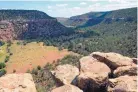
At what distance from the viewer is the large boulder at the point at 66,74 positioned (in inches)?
1160

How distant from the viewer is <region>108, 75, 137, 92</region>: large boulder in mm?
21812

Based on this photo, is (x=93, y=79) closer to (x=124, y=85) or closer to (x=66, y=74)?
(x=124, y=85)

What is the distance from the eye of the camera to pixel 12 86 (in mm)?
21797

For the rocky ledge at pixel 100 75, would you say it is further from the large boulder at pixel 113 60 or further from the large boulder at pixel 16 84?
the large boulder at pixel 16 84

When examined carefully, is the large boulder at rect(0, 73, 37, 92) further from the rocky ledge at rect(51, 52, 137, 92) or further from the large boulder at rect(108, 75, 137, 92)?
the large boulder at rect(108, 75, 137, 92)

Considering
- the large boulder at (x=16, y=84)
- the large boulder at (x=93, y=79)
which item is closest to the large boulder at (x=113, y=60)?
the large boulder at (x=93, y=79)

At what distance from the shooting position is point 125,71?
90.0ft

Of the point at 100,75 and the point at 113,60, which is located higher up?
the point at 113,60

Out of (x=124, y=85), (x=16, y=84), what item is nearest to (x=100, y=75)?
(x=124, y=85)

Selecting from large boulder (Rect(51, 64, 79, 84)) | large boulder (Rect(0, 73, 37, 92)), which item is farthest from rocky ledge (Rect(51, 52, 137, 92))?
large boulder (Rect(0, 73, 37, 92))

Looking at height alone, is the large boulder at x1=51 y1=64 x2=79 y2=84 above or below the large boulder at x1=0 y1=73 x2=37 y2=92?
below

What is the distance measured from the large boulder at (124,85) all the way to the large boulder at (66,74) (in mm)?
4716

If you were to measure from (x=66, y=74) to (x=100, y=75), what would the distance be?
4957 mm

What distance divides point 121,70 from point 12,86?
11.1m
